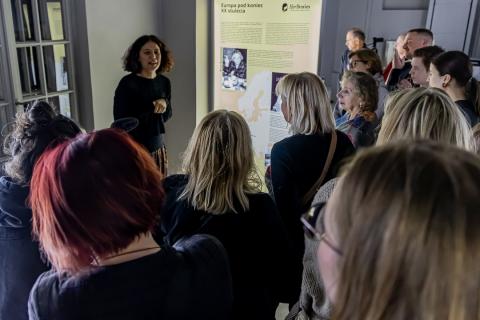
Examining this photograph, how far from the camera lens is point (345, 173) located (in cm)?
57

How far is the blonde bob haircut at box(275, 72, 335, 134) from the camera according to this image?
6.08 feet

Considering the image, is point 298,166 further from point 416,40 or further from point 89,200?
point 416,40

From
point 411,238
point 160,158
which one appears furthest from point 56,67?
point 411,238

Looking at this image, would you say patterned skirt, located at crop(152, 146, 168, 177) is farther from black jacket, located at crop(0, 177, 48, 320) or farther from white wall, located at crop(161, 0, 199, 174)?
black jacket, located at crop(0, 177, 48, 320)

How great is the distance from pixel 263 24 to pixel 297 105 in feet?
5.42

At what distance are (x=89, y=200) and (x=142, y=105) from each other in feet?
7.74

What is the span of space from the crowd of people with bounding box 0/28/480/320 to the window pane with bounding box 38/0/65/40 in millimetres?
1523

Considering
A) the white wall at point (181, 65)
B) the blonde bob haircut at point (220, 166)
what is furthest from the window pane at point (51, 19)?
the blonde bob haircut at point (220, 166)

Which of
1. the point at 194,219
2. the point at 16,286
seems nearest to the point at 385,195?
the point at 194,219

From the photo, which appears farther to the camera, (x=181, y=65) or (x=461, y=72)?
(x=181, y=65)

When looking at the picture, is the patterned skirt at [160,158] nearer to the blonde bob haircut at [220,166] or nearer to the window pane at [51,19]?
the window pane at [51,19]

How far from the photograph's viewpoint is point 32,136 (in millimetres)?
1352

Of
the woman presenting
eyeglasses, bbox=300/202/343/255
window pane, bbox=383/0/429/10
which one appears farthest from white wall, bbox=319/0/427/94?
eyeglasses, bbox=300/202/343/255

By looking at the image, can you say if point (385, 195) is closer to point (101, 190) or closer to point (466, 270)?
point (466, 270)
